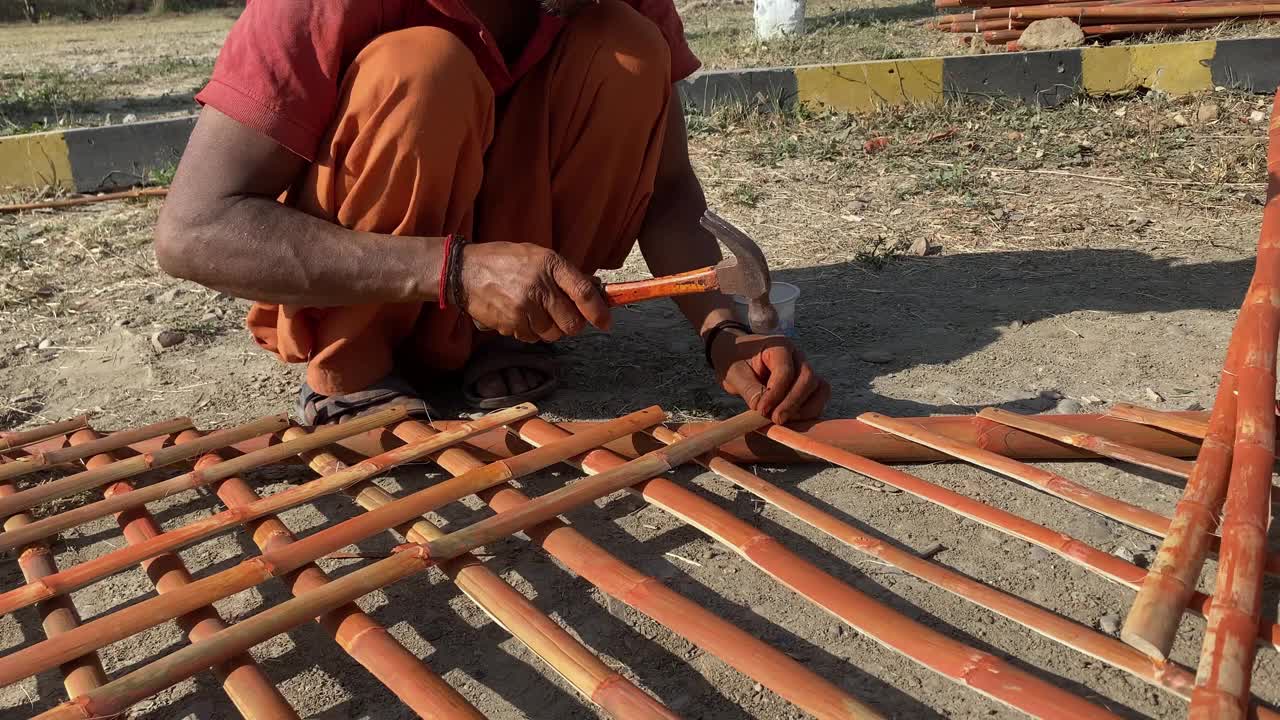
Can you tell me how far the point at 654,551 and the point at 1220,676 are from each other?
84 centimetres

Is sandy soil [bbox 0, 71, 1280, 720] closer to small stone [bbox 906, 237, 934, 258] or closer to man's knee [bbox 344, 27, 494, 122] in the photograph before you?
small stone [bbox 906, 237, 934, 258]

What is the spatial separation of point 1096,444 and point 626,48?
3.66ft

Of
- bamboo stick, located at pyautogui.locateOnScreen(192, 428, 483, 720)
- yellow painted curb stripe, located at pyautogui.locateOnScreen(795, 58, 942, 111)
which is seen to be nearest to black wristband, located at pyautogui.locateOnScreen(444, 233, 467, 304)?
bamboo stick, located at pyautogui.locateOnScreen(192, 428, 483, 720)

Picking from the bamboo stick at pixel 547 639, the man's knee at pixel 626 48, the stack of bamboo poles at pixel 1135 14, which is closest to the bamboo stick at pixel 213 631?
the bamboo stick at pixel 547 639

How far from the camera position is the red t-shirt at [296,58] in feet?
5.69

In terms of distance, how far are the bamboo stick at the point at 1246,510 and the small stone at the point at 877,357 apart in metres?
0.82

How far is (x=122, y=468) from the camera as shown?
1.84 meters

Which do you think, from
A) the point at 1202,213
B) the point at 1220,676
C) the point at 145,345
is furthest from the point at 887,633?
the point at 1202,213

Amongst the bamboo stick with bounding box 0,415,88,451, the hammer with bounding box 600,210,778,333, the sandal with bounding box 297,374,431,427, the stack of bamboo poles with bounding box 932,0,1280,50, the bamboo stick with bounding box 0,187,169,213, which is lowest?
the bamboo stick with bounding box 0,187,169,213

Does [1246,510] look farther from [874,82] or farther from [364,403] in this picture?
[874,82]

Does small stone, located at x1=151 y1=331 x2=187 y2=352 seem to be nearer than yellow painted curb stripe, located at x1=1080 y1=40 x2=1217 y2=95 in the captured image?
Yes

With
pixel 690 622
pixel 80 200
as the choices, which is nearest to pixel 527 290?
pixel 690 622

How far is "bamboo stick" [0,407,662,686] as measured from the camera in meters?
1.27

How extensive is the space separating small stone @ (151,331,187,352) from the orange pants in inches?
24.4
